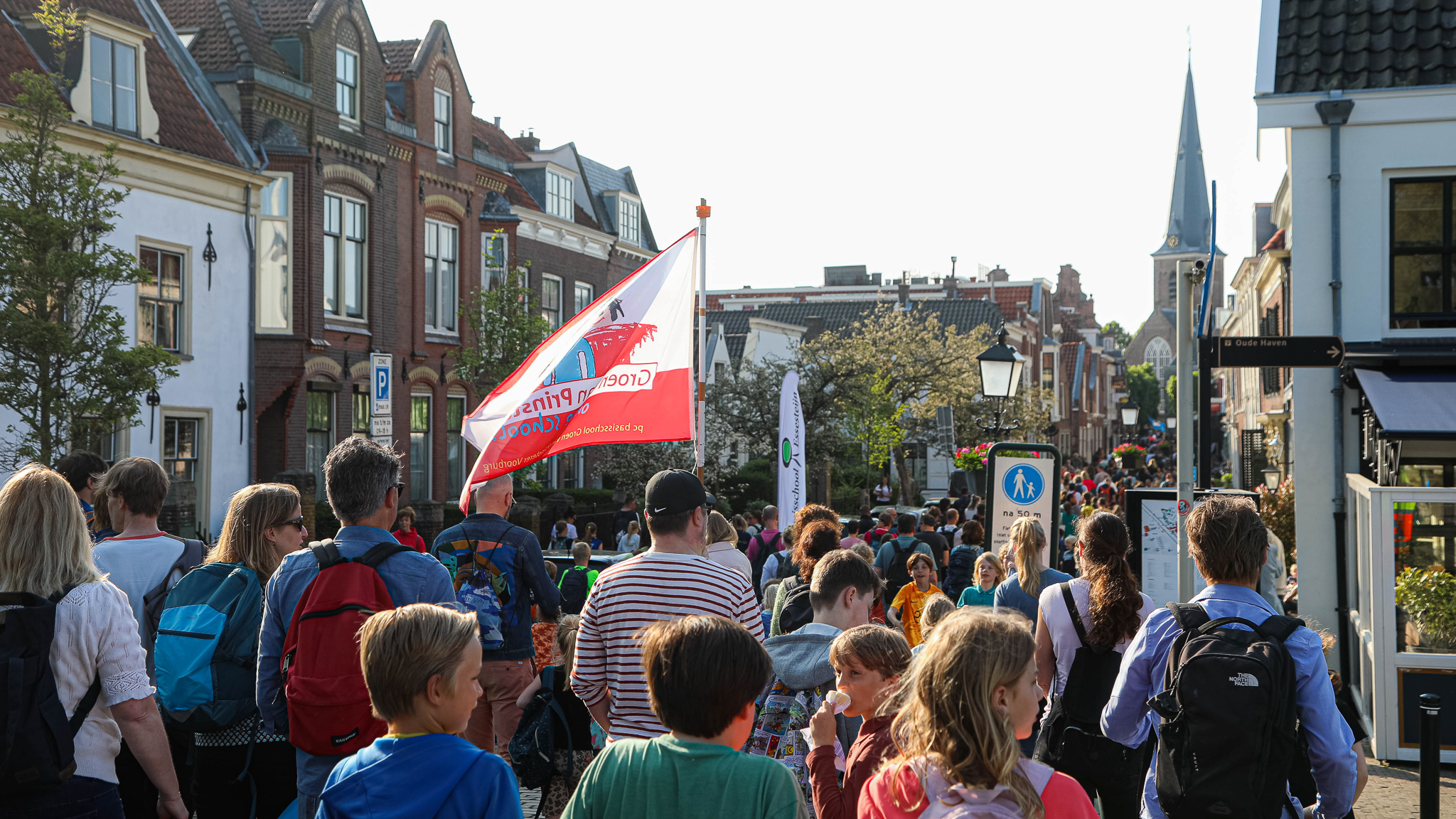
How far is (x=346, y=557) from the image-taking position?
164 inches

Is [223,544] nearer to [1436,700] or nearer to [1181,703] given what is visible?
[1181,703]

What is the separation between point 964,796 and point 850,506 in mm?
35293

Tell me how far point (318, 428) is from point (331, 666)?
66.4ft

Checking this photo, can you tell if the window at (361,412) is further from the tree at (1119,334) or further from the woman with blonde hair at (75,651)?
the tree at (1119,334)

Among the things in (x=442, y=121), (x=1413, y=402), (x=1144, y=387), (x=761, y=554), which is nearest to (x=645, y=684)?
(x=1413, y=402)

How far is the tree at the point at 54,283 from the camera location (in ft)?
46.0

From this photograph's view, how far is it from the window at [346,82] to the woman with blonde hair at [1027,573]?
20.5 meters

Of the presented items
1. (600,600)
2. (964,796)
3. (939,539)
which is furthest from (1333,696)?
(939,539)

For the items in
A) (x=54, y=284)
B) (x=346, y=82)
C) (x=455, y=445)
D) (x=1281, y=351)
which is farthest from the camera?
(x=455, y=445)

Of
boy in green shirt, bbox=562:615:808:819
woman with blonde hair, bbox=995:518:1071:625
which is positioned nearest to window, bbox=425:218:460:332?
woman with blonde hair, bbox=995:518:1071:625

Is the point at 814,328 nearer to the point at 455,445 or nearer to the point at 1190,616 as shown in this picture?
the point at 455,445

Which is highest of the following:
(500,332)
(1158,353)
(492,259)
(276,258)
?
(1158,353)

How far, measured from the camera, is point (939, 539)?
467 inches

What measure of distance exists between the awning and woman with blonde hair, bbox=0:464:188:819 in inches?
326
